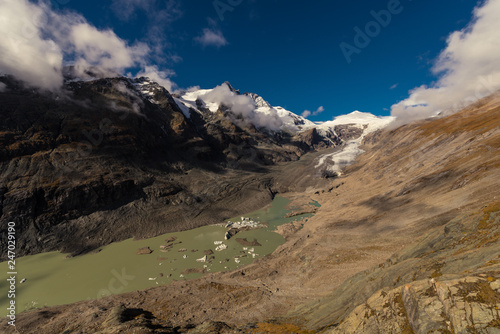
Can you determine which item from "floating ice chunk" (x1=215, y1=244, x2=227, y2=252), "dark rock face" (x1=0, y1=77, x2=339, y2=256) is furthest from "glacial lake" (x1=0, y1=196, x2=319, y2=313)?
"dark rock face" (x1=0, y1=77, x2=339, y2=256)

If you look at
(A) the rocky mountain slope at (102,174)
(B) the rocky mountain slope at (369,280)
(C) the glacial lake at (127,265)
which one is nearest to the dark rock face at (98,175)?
(A) the rocky mountain slope at (102,174)

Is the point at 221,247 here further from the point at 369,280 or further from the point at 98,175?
the point at 98,175

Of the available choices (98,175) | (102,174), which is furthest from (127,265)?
(102,174)

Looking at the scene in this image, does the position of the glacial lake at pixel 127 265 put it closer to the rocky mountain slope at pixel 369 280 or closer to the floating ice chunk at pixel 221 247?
the floating ice chunk at pixel 221 247

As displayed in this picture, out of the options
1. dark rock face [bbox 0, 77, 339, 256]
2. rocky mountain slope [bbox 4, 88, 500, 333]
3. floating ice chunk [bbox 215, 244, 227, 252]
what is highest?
dark rock face [bbox 0, 77, 339, 256]

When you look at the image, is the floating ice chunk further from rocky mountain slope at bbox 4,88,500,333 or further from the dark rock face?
the dark rock face

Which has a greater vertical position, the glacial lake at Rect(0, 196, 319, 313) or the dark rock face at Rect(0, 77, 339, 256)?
the dark rock face at Rect(0, 77, 339, 256)

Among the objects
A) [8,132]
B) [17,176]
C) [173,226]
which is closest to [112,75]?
[8,132]
